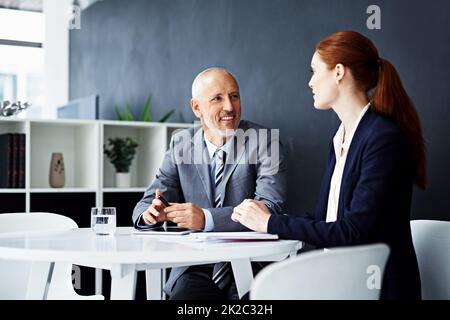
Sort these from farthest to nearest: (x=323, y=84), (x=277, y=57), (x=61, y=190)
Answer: (x=61, y=190), (x=277, y=57), (x=323, y=84)

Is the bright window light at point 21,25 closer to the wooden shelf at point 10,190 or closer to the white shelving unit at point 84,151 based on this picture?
the white shelving unit at point 84,151

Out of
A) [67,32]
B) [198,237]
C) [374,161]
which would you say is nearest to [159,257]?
[198,237]

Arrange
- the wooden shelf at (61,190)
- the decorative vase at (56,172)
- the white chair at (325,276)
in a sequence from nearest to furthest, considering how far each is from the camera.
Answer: the white chair at (325,276)
the wooden shelf at (61,190)
the decorative vase at (56,172)

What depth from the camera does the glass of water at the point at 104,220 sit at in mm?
2086

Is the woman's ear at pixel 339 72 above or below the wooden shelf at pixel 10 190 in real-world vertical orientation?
above

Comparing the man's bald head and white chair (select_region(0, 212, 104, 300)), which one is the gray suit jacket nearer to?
the man's bald head

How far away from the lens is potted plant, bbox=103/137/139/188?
3.88 metres

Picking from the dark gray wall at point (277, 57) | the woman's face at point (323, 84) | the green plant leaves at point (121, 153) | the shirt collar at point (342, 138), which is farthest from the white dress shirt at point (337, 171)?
the green plant leaves at point (121, 153)

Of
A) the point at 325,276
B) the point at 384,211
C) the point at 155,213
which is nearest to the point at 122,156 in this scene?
the point at 155,213

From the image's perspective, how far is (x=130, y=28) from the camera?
5.05 metres

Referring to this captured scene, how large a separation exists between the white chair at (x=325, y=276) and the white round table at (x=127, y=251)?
0.34 m

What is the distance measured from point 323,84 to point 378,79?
166mm

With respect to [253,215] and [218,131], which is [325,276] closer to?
[253,215]

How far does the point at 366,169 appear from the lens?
68.1 inches
